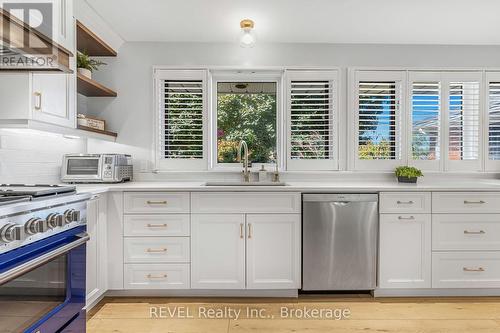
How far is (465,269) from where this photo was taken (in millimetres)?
2492

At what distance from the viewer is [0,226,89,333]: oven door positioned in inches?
49.3

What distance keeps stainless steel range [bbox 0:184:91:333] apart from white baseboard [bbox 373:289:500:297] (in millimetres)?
2171

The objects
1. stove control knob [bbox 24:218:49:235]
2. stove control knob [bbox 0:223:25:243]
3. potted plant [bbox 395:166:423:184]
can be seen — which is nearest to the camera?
stove control knob [bbox 0:223:25:243]

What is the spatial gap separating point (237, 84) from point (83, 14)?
1405mm

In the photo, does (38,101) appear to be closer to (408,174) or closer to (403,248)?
(403,248)

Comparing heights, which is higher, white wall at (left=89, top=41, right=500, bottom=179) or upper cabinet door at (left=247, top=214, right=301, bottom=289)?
white wall at (left=89, top=41, right=500, bottom=179)

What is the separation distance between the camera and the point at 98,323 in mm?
2146

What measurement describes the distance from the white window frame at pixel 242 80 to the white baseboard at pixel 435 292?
140 cm

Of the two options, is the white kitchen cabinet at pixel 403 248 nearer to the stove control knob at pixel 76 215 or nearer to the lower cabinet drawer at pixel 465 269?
the lower cabinet drawer at pixel 465 269

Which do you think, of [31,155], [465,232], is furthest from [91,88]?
[465,232]

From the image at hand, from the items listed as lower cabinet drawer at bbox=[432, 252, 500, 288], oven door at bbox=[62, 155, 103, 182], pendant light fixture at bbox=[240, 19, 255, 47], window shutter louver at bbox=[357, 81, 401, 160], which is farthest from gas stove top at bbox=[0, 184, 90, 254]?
lower cabinet drawer at bbox=[432, 252, 500, 288]

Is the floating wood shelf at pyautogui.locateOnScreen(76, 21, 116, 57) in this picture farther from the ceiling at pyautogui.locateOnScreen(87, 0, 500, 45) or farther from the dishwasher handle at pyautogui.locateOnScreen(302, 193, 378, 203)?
the dishwasher handle at pyautogui.locateOnScreen(302, 193, 378, 203)

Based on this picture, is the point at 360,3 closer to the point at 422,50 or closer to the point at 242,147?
the point at 422,50

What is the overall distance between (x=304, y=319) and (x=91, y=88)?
2.53 metres
